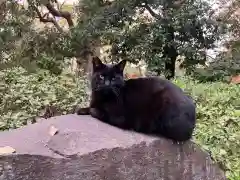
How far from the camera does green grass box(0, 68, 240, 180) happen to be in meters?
4.57

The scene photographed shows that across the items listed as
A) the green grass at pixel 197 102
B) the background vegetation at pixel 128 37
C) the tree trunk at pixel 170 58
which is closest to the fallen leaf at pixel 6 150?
the green grass at pixel 197 102

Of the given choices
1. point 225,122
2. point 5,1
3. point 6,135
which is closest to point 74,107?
point 225,122

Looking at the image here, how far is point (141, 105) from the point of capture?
3.54 meters

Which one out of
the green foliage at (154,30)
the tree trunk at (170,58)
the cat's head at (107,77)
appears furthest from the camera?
the tree trunk at (170,58)

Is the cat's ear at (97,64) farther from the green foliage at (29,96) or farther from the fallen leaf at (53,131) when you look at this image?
the green foliage at (29,96)

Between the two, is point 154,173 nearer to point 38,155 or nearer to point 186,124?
point 186,124

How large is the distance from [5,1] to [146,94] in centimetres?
689

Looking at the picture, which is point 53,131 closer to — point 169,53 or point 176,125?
point 176,125

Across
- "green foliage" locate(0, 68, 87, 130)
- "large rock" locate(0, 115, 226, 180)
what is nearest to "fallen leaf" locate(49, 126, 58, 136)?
"large rock" locate(0, 115, 226, 180)

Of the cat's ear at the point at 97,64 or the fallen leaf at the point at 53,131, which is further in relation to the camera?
the cat's ear at the point at 97,64

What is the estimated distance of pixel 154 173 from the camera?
3.47m

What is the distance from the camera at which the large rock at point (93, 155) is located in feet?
9.56

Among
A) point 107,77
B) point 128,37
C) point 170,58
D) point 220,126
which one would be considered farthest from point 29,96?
point 170,58

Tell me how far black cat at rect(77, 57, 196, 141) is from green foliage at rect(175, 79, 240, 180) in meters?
0.86
